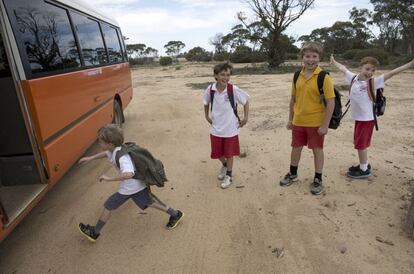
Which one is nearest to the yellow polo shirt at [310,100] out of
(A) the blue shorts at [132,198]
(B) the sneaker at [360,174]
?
(B) the sneaker at [360,174]

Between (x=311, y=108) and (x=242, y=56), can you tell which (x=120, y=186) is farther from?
(x=242, y=56)

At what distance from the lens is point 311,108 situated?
3871 millimetres

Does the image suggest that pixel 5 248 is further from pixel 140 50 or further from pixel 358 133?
pixel 140 50

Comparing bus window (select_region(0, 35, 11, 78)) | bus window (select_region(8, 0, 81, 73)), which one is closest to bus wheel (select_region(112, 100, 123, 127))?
bus window (select_region(8, 0, 81, 73))

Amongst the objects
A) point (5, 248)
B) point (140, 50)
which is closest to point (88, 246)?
point (5, 248)

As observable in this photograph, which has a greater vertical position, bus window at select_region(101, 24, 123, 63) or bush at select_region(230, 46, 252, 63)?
bus window at select_region(101, 24, 123, 63)

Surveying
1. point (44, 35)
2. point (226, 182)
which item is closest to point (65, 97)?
point (44, 35)

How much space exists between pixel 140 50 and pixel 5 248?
6250 centimetres

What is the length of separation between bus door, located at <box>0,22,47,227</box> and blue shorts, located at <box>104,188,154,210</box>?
2.53ft

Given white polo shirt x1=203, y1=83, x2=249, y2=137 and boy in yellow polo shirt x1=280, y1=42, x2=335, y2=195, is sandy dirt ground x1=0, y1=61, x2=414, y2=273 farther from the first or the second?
white polo shirt x1=203, y1=83, x2=249, y2=137

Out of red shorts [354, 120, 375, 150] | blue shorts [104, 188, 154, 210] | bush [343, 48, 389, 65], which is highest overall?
red shorts [354, 120, 375, 150]

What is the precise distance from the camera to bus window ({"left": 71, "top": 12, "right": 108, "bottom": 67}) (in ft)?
16.6

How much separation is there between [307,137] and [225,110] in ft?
3.52

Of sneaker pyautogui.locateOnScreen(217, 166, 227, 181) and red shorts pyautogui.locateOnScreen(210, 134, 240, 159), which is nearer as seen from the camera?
red shorts pyautogui.locateOnScreen(210, 134, 240, 159)
